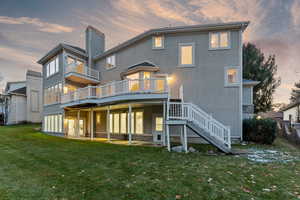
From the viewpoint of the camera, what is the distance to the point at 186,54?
39.7ft

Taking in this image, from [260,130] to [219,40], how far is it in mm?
7188

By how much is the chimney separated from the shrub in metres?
15.8

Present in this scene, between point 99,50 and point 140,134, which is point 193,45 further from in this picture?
point 99,50

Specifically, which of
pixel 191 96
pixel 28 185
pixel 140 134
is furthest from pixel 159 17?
pixel 28 185

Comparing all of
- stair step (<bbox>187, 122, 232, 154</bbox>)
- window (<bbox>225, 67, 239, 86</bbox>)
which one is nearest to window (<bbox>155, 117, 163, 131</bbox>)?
stair step (<bbox>187, 122, 232, 154</bbox>)

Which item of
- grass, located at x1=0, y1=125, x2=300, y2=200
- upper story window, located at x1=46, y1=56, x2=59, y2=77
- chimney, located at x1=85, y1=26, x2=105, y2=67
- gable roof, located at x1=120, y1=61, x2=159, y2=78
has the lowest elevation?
grass, located at x1=0, y1=125, x2=300, y2=200

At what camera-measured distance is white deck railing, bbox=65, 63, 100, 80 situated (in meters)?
14.4

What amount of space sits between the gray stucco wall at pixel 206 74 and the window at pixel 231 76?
0.28 m

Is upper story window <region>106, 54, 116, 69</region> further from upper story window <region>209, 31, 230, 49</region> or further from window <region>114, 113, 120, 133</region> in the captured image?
upper story window <region>209, 31, 230, 49</region>

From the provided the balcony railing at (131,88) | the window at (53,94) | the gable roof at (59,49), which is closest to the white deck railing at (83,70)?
the gable roof at (59,49)

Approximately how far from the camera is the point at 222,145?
25.3 feet

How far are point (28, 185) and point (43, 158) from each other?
288 cm

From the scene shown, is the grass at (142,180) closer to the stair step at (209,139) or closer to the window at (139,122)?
the stair step at (209,139)

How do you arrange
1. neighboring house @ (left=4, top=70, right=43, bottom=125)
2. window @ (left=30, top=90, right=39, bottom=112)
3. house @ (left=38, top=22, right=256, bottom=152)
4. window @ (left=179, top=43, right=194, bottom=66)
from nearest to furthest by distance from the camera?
house @ (left=38, top=22, right=256, bottom=152) → window @ (left=179, top=43, right=194, bottom=66) → neighboring house @ (left=4, top=70, right=43, bottom=125) → window @ (left=30, top=90, right=39, bottom=112)
